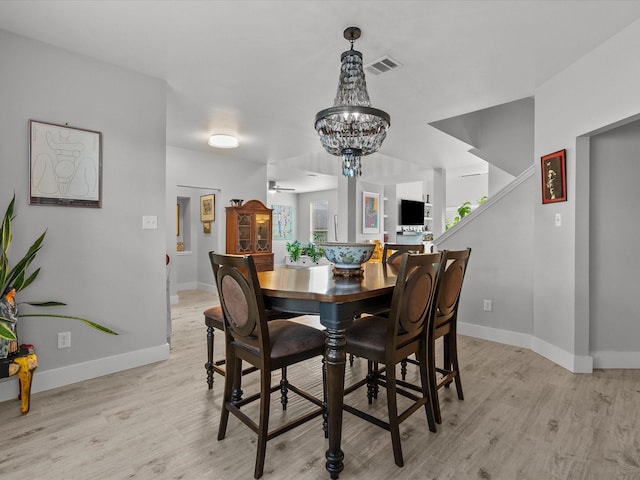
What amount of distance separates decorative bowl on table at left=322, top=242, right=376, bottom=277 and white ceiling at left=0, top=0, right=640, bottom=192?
137 centimetres

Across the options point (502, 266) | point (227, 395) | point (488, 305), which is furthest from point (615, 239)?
point (227, 395)

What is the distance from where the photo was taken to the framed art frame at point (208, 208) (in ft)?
20.2

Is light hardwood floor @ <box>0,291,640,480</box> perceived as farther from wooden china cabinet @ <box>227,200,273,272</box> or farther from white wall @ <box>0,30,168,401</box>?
wooden china cabinet @ <box>227,200,273,272</box>

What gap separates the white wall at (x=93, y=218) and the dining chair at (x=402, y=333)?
1923 mm

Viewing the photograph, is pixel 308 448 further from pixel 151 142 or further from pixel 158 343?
pixel 151 142

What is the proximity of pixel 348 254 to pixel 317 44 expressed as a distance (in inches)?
59.4

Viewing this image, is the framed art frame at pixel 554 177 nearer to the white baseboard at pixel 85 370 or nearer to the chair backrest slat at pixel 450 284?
the chair backrest slat at pixel 450 284

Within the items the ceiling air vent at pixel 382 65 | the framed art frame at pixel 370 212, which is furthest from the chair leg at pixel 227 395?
the framed art frame at pixel 370 212

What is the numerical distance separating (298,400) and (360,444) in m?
0.56

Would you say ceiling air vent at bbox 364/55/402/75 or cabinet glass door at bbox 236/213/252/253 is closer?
ceiling air vent at bbox 364/55/402/75

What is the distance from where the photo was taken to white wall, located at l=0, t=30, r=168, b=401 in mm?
2334

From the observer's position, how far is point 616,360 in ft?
9.10

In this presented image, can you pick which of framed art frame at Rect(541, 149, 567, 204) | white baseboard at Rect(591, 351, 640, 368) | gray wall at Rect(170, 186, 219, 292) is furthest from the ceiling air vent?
gray wall at Rect(170, 186, 219, 292)

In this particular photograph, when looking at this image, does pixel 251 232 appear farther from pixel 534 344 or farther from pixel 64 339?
pixel 534 344
